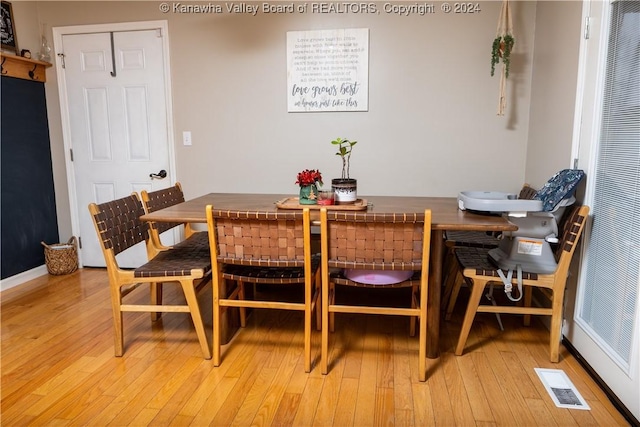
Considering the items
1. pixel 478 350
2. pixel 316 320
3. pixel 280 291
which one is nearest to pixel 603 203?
pixel 478 350

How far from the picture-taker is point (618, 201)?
1.80 metres

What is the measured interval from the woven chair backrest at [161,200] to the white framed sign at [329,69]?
1.13 metres

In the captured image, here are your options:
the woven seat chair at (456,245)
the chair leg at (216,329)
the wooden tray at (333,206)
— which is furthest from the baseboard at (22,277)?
the woven seat chair at (456,245)

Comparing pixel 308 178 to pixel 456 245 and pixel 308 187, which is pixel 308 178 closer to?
pixel 308 187

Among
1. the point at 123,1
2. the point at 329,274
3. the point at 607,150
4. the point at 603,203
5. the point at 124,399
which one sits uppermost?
the point at 123,1

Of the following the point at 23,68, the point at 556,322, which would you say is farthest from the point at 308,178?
the point at 23,68

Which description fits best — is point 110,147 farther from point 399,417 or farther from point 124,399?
point 399,417

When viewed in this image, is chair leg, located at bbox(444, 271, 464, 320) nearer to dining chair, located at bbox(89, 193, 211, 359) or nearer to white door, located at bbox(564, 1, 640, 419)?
white door, located at bbox(564, 1, 640, 419)

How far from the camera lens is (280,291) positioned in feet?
10.0

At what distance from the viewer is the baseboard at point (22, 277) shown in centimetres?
313

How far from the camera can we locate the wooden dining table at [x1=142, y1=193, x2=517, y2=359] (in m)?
1.84

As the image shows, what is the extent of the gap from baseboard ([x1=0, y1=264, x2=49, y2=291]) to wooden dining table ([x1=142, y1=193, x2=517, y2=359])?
1811 millimetres

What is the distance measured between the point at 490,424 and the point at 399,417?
1.13ft

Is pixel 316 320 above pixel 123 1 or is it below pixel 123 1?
below
